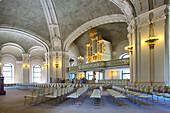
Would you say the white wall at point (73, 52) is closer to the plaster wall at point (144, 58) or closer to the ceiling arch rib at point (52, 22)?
the ceiling arch rib at point (52, 22)

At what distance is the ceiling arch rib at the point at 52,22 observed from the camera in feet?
69.2

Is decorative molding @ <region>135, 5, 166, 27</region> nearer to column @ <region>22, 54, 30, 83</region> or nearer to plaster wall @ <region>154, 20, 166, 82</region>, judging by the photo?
plaster wall @ <region>154, 20, 166, 82</region>

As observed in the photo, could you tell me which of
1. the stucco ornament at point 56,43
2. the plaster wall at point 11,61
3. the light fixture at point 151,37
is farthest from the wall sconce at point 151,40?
the plaster wall at point 11,61

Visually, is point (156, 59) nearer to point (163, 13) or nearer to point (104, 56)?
point (163, 13)

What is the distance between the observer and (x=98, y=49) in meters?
24.0

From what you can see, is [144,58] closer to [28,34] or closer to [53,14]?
[53,14]

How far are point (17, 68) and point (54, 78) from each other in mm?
11376

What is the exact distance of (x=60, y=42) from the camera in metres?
25.4

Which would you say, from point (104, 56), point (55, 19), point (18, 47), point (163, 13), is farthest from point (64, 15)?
point (163, 13)

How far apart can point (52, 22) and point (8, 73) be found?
15695mm

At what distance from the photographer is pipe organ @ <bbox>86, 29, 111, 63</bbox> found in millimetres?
23781

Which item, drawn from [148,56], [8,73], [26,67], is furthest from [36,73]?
[148,56]

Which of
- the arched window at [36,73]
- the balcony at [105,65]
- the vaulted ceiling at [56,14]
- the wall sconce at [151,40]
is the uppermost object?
the vaulted ceiling at [56,14]

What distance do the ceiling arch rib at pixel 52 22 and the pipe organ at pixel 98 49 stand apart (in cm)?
521
